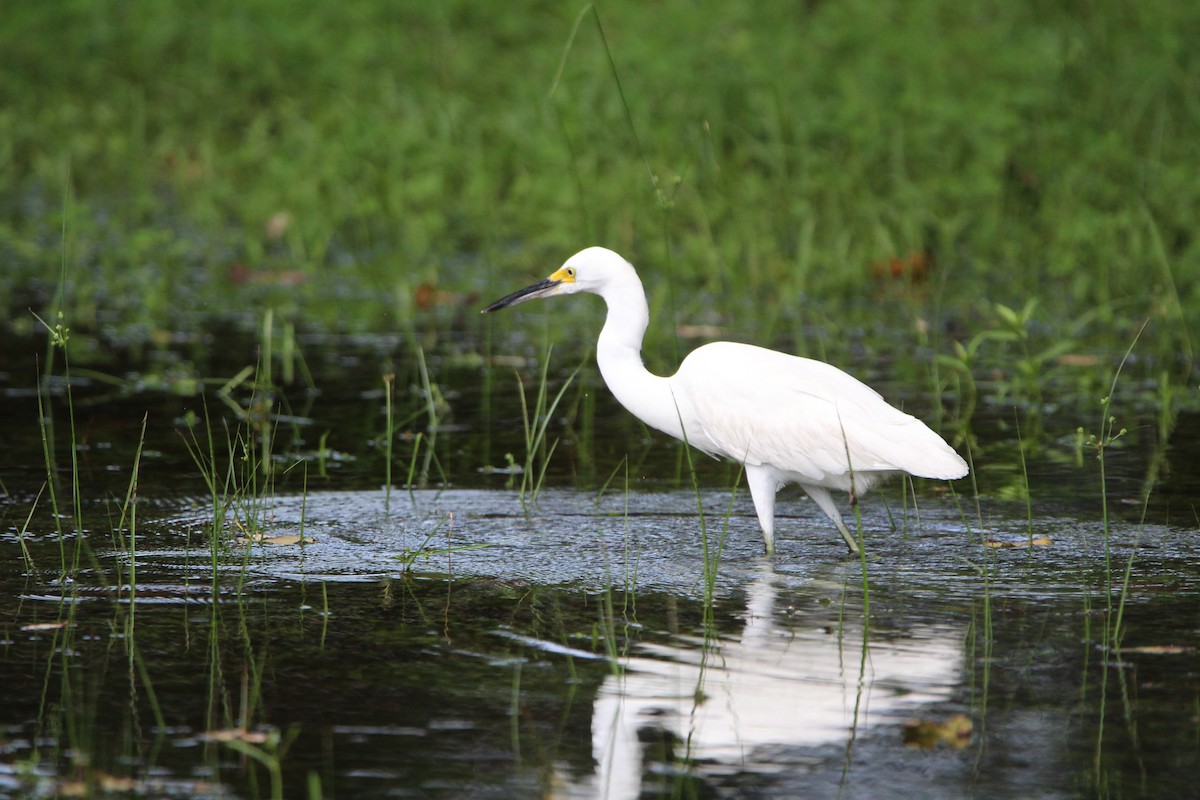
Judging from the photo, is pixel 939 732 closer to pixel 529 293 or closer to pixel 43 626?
pixel 43 626

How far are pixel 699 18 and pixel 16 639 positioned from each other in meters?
11.0

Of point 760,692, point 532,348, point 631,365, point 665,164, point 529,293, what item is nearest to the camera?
point 760,692

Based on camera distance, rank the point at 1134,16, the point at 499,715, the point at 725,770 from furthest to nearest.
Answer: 1. the point at 1134,16
2. the point at 499,715
3. the point at 725,770

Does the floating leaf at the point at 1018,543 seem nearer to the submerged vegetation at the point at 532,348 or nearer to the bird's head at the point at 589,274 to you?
the submerged vegetation at the point at 532,348

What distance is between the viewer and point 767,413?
18.5 ft

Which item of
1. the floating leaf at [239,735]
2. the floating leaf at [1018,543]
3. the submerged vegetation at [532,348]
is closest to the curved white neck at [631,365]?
the submerged vegetation at [532,348]

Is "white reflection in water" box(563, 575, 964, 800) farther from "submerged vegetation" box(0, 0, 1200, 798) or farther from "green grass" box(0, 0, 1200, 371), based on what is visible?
"green grass" box(0, 0, 1200, 371)

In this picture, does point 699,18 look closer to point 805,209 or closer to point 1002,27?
point 1002,27

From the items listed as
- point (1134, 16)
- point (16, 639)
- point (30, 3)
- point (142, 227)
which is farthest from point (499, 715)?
point (30, 3)

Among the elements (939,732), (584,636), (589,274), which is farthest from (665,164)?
(939,732)

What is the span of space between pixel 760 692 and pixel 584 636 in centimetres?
60

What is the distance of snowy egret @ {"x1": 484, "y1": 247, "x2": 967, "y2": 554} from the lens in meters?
5.43

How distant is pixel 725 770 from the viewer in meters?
3.49

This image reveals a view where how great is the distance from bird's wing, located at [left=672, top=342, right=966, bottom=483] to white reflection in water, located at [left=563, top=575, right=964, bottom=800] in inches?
38.0
